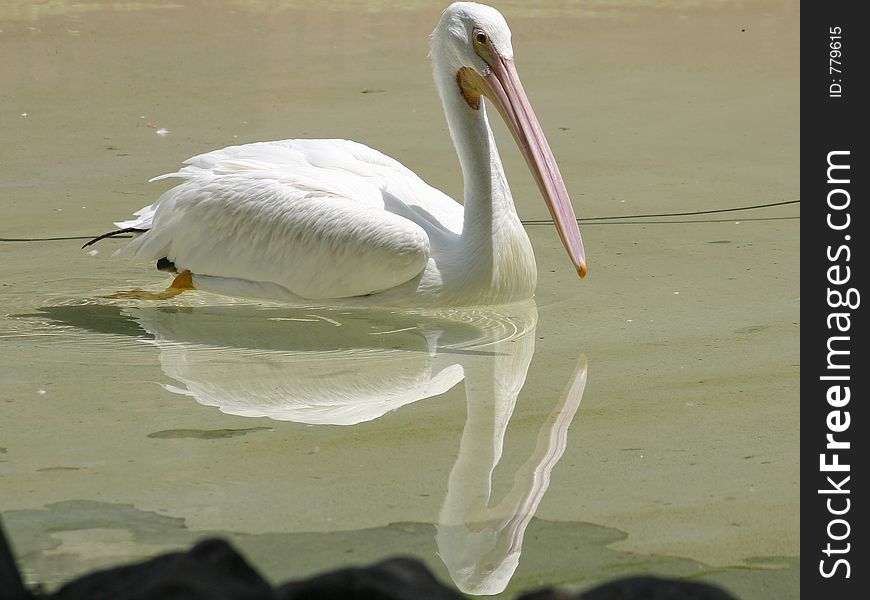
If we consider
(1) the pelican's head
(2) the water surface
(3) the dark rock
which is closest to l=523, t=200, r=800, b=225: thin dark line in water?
(2) the water surface

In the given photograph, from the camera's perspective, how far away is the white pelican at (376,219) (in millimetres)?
4348

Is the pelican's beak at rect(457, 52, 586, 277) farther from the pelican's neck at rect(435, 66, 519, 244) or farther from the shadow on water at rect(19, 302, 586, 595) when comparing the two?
the shadow on water at rect(19, 302, 586, 595)

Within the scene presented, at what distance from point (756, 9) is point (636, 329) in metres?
6.54

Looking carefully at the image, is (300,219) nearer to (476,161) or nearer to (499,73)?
(476,161)

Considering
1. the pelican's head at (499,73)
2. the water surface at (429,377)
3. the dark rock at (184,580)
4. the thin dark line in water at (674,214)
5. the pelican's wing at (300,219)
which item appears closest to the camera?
the dark rock at (184,580)

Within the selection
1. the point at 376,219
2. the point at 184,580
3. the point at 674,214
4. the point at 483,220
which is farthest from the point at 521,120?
the point at 184,580

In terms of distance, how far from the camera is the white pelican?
435cm

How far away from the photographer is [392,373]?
3.94 meters

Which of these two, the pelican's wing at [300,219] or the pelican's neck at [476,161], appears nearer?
the pelican's wing at [300,219]
